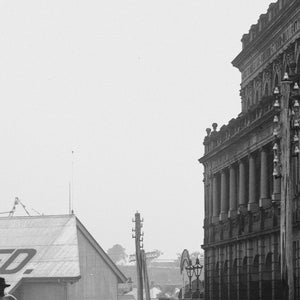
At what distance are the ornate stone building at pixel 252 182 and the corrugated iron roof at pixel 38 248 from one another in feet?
79.1

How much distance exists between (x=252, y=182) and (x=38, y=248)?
42621mm

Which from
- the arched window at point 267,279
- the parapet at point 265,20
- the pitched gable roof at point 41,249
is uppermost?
the parapet at point 265,20

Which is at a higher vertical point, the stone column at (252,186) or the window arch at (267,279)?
the stone column at (252,186)

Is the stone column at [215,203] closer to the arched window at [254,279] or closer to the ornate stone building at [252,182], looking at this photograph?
the ornate stone building at [252,182]

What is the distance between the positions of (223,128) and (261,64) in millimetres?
4605

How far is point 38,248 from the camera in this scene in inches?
3824

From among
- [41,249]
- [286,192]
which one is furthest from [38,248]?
[286,192]

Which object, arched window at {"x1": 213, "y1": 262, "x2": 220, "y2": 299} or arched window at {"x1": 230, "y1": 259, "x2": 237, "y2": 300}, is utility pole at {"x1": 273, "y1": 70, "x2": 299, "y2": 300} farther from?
arched window at {"x1": 213, "y1": 262, "x2": 220, "y2": 299}

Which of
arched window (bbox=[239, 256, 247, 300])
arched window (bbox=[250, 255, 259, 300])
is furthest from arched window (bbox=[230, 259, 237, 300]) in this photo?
arched window (bbox=[250, 255, 259, 300])

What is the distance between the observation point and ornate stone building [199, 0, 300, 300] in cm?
5256

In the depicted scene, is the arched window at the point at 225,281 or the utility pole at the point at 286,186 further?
the arched window at the point at 225,281

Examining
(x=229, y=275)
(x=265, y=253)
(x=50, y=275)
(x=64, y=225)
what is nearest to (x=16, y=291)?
(x=50, y=275)

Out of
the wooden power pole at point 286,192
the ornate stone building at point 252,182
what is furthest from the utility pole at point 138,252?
the wooden power pole at point 286,192

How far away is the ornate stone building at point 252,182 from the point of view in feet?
172
